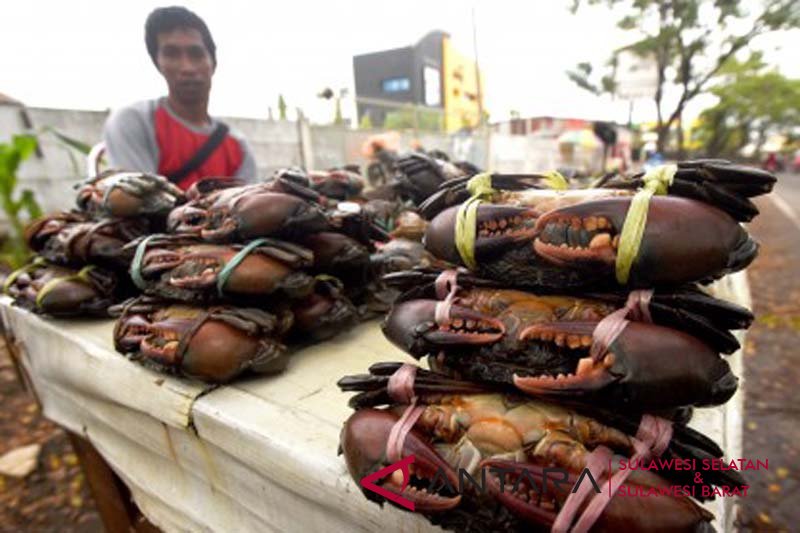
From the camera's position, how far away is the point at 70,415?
5.99ft

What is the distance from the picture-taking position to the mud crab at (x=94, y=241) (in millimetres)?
1612

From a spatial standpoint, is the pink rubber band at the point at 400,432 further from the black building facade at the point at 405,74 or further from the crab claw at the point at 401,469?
the black building facade at the point at 405,74

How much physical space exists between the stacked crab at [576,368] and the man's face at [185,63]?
230cm

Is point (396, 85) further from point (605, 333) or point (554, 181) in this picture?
point (605, 333)

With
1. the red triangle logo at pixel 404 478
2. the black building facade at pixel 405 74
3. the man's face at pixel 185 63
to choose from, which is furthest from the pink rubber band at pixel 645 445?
the black building facade at pixel 405 74

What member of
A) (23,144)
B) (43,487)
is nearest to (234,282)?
(43,487)

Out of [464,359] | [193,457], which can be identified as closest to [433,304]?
[464,359]

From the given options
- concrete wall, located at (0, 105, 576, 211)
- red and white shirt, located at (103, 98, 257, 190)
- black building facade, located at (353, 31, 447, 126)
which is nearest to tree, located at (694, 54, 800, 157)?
concrete wall, located at (0, 105, 576, 211)

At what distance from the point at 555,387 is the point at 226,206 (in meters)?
0.97

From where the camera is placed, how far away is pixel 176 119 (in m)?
2.69

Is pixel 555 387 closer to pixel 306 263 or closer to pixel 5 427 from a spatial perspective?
pixel 306 263

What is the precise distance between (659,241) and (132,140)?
2.66 m

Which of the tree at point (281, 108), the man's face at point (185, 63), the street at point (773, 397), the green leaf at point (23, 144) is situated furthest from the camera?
the tree at point (281, 108)

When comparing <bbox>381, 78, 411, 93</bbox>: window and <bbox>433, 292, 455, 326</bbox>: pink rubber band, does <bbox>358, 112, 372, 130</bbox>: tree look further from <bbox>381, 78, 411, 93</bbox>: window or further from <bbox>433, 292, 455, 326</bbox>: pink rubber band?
<bbox>381, 78, 411, 93</bbox>: window
